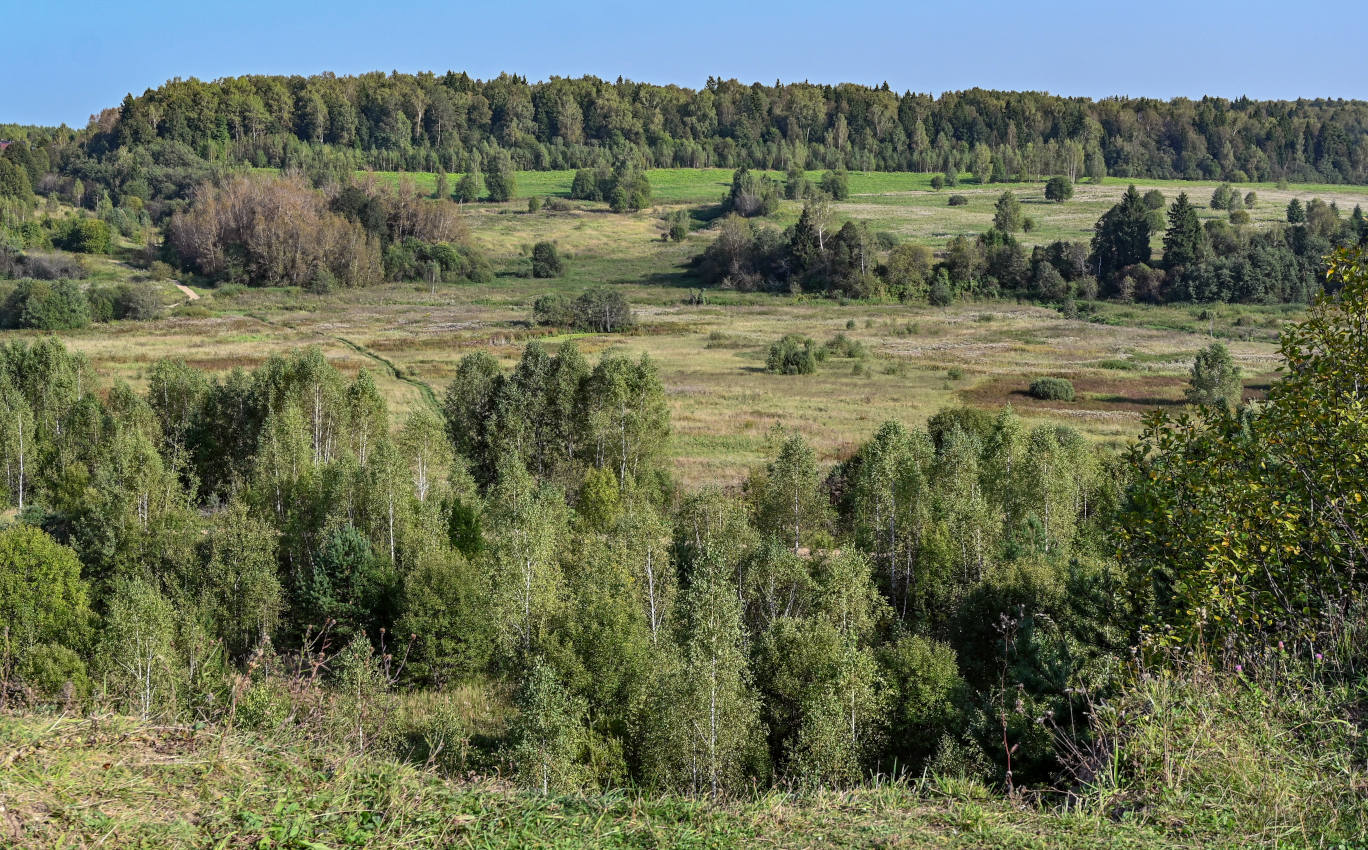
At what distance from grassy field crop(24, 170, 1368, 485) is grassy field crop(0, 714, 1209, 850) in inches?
1450

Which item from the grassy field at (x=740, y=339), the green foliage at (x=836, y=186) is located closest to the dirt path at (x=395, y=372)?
the grassy field at (x=740, y=339)

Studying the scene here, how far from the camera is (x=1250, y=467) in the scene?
532 inches

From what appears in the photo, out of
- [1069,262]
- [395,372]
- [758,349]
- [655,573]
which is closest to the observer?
[655,573]

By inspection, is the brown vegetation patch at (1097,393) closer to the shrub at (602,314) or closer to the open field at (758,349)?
the open field at (758,349)

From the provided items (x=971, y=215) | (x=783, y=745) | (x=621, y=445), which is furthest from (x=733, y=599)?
(x=971, y=215)

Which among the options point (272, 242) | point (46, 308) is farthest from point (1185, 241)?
point (46, 308)

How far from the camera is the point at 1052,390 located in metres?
67.4

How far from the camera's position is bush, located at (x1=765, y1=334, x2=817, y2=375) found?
3036 inches

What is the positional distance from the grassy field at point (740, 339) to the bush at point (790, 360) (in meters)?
1.19

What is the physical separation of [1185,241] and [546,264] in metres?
75.4

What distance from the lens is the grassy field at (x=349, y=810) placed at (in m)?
6.86

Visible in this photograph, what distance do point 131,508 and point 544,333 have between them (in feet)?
199

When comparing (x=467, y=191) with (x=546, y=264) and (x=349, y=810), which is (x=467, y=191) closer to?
(x=546, y=264)

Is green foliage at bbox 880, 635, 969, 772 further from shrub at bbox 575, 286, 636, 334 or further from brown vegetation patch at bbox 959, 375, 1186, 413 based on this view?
shrub at bbox 575, 286, 636, 334
